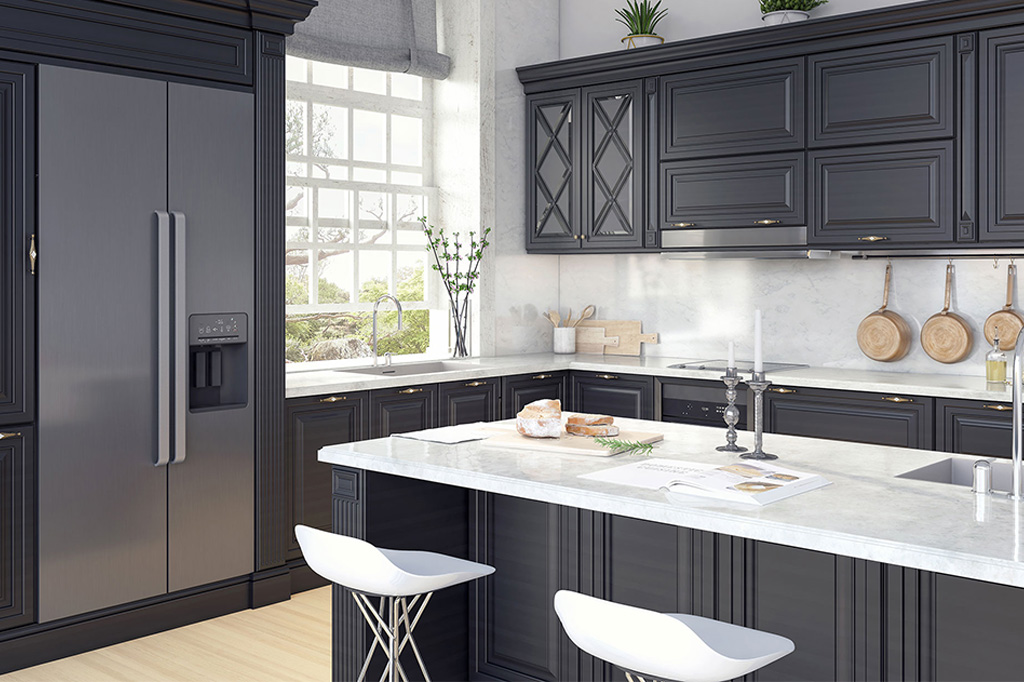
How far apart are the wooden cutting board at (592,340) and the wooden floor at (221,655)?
8.71ft

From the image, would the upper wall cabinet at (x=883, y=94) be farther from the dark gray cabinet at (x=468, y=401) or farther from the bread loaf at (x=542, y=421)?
the bread loaf at (x=542, y=421)

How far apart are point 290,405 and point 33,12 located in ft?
6.20

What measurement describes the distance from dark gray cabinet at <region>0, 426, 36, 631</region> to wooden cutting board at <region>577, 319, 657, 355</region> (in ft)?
11.7

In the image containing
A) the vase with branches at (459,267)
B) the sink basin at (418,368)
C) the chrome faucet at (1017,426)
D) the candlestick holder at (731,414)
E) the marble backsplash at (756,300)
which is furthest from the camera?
the vase with branches at (459,267)

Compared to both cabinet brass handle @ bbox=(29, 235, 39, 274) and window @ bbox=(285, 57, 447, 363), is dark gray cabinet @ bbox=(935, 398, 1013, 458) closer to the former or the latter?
window @ bbox=(285, 57, 447, 363)

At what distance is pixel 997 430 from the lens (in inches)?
166

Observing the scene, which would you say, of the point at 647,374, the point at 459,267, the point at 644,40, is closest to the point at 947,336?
the point at 647,374

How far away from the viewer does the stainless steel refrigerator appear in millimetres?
3695

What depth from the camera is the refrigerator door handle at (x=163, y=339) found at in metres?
3.96

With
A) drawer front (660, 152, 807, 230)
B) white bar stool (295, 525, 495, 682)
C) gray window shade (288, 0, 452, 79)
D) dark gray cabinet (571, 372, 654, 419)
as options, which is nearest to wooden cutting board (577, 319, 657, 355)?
dark gray cabinet (571, 372, 654, 419)

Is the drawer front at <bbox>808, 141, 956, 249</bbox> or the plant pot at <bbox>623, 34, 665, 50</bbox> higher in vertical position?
the plant pot at <bbox>623, 34, 665, 50</bbox>

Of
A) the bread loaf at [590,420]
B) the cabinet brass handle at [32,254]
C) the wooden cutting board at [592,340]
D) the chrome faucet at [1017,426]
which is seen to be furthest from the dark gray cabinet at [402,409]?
the chrome faucet at [1017,426]

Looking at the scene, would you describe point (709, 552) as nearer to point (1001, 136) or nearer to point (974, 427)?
point (974, 427)

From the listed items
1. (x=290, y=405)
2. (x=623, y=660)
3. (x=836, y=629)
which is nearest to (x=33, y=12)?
(x=290, y=405)
